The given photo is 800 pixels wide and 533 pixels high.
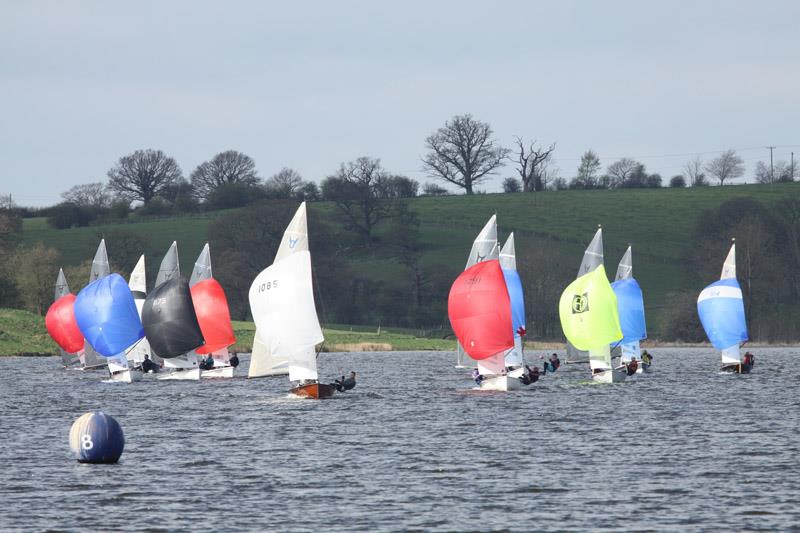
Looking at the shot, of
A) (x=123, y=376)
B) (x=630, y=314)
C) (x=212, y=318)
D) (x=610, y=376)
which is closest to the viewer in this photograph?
(x=610, y=376)

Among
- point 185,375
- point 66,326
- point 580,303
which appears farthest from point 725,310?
point 66,326

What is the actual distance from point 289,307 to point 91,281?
88.8ft

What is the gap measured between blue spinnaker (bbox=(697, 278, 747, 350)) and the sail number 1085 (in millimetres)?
30371

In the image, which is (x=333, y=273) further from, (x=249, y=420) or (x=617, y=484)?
(x=617, y=484)

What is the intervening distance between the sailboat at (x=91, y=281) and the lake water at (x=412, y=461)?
1202cm

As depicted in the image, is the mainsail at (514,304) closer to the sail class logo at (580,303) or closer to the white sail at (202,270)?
the sail class logo at (580,303)

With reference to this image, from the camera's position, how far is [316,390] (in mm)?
58188

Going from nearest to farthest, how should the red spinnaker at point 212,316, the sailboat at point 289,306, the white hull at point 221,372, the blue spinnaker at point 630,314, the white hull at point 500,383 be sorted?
the sailboat at point 289,306, the white hull at point 500,383, the red spinnaker at point 212,316, the white hull at point 221,372, the blue spinnaker at point 630,314

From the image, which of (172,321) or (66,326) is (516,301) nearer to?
(172,321)

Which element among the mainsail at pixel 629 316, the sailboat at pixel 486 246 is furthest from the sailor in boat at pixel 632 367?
the sailboat at pixel 486 246

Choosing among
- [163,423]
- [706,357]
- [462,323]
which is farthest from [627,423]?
[706,357]

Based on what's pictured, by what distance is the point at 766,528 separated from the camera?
27844mm

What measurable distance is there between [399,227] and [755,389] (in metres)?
96.5

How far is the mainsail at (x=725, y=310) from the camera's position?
76375 millimetres
